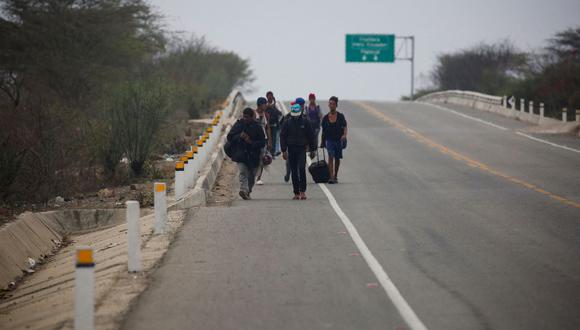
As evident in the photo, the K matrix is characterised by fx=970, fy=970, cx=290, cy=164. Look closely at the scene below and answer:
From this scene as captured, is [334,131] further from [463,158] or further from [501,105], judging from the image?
[501,105]

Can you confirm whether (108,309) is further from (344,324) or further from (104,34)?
(104,34)

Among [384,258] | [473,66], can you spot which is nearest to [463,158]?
[384,258]

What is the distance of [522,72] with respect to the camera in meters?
81.9

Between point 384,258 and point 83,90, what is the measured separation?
33.6 meters

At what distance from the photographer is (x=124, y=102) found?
2641 cm

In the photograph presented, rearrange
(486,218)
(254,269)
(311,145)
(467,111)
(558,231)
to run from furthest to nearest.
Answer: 1. (467,111)
2. (311,145)
3. (486,218)
4. (558,231)
5. (254,269)

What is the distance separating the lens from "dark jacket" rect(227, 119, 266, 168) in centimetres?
1812

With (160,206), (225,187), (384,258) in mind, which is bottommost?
(225,187)

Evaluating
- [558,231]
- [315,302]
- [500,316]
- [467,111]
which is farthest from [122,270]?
[467,111]

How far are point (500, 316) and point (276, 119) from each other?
14688mm

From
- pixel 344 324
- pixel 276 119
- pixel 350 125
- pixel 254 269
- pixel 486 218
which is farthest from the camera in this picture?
pixel 350 125

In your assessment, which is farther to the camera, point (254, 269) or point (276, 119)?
point (276, 119)

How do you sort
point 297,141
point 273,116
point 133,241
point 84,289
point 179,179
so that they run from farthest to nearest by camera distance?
point 273,116
point 297,141
point 179,179
point 133,241
point 84,289

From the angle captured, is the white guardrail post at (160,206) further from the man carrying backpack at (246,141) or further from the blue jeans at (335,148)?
the blue jeans at (335,148)
